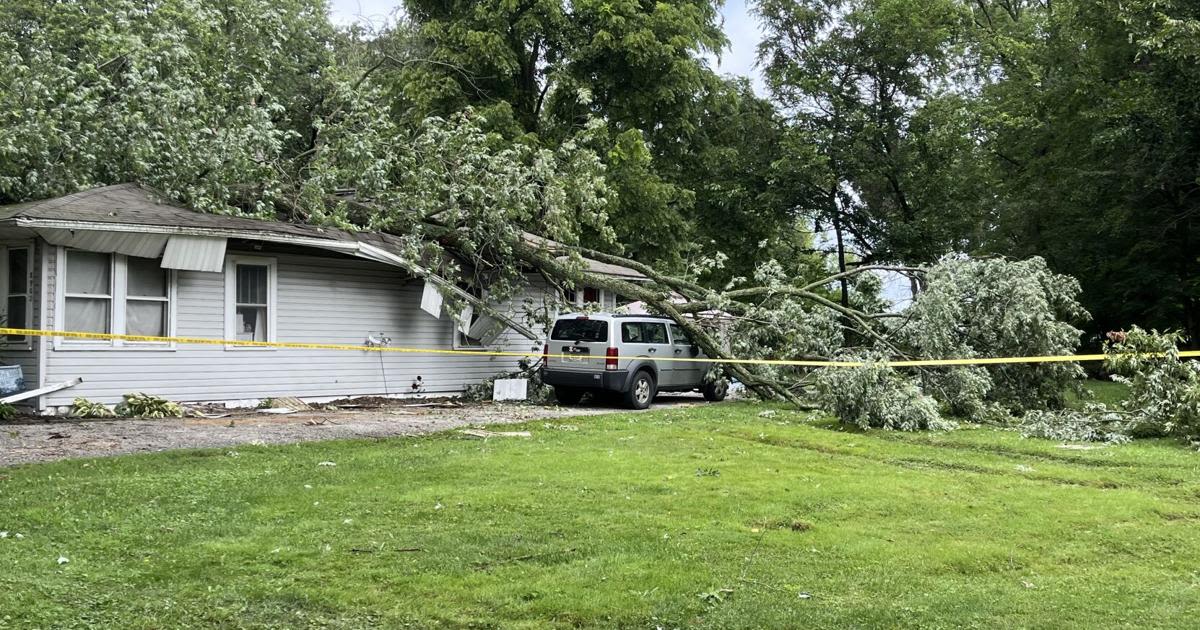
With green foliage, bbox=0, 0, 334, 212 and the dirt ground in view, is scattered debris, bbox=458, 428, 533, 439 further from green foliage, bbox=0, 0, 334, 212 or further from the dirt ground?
green foliage, bbox=0, 0, 334, 212

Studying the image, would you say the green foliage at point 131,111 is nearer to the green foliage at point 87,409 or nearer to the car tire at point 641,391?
the green foliage at point 87,409

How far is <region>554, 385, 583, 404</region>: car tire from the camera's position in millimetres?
17013

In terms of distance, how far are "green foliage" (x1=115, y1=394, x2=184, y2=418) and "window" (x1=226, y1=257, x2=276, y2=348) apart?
1.73 metres

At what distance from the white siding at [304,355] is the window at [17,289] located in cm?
87

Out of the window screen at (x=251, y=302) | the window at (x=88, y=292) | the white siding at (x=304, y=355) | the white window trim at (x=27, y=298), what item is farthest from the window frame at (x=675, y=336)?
the white window trim at (x=27, y=298)

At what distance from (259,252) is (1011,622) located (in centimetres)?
1303

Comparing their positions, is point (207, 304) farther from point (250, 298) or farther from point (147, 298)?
point (147, 298)

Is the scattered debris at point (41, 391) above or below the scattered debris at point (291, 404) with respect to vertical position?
above

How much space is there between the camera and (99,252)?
521 inches

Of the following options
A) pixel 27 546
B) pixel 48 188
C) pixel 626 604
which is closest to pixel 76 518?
pixel 27 546

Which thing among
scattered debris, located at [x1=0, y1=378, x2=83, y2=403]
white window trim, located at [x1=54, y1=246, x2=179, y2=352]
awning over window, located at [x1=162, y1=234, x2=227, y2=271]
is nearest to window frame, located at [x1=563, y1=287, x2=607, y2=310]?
awning over window, located at [x1=162, y1=234, x2=227, y2=271]

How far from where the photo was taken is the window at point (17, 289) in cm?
1307

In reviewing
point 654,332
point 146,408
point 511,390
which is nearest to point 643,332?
point 654,332

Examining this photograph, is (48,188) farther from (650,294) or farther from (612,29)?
(612,29)
